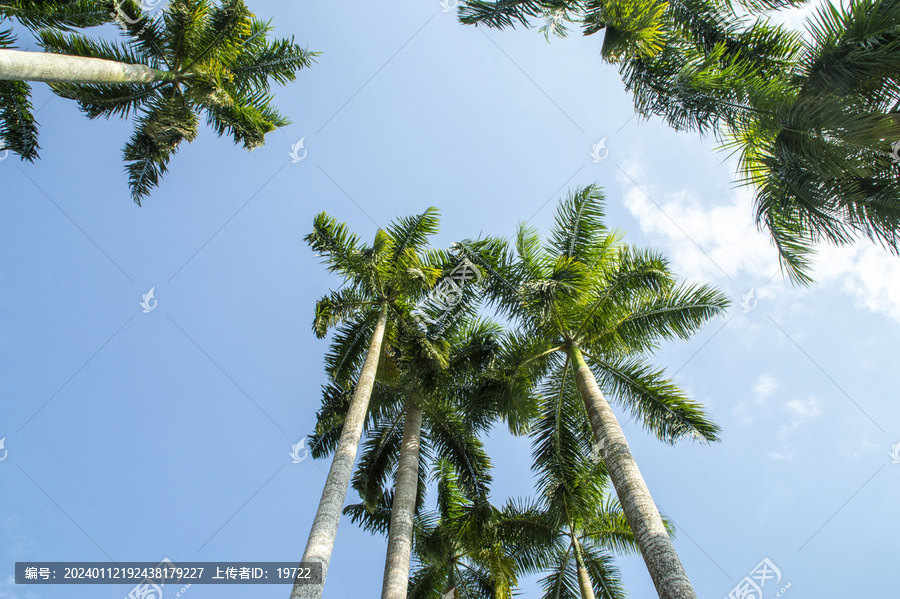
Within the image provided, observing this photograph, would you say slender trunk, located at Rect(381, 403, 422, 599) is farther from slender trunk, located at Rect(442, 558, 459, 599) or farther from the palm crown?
the palm crown

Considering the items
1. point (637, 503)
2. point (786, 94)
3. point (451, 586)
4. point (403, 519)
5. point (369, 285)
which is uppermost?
point (369, 285)

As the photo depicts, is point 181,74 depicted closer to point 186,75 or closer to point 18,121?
point 186,75

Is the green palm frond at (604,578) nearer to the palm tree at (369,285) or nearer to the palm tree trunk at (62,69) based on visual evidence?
the palm tree at (369,285)

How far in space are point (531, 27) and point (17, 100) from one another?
504 inches

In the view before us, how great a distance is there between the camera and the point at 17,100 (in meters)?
11.9

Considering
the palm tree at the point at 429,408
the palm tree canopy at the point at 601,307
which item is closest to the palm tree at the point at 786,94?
the palm tree canopy at the point at 601,307

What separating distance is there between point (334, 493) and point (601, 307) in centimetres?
781

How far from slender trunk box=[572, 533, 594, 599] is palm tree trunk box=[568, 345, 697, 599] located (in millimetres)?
4888

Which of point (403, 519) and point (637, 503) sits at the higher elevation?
point (403, 519)

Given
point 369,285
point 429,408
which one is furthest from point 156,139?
point 429,408

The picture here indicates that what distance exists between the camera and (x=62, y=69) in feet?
26.9

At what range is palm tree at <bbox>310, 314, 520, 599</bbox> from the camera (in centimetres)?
1233

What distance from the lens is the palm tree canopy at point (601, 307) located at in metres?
11.4

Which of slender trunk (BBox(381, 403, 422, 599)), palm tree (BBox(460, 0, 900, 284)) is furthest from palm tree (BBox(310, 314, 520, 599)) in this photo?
palm tree (BBox(460, 0, 900, 284))
